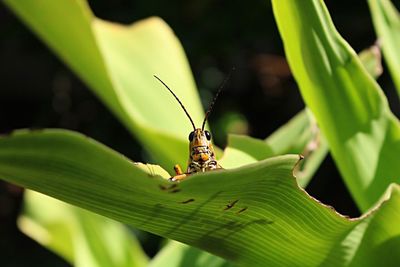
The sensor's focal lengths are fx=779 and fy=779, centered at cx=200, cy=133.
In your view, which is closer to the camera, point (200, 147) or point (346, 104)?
point (346, 104)

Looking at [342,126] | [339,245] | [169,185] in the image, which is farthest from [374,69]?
[169,185]

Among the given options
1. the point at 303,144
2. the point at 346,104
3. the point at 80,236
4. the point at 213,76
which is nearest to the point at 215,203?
the point at 346,104

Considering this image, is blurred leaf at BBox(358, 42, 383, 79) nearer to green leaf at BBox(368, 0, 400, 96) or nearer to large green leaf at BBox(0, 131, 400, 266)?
green leaf at BBox(368, 0, 400, 96)

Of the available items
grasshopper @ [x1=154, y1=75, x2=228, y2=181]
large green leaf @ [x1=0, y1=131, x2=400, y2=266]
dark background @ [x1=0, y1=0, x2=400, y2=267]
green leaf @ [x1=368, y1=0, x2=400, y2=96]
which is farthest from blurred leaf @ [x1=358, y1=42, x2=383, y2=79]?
dark background @ [x1=0, y1=0, x2=400, y2=267]

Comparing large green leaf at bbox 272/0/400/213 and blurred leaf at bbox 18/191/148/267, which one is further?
blurred leaf at bbox 18/191/148/267

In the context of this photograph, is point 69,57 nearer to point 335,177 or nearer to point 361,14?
point 361,14

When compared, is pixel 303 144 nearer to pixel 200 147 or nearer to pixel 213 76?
pixel 200 147

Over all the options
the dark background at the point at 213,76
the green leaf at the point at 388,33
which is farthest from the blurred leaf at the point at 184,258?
the dark background at the point at 213,76
